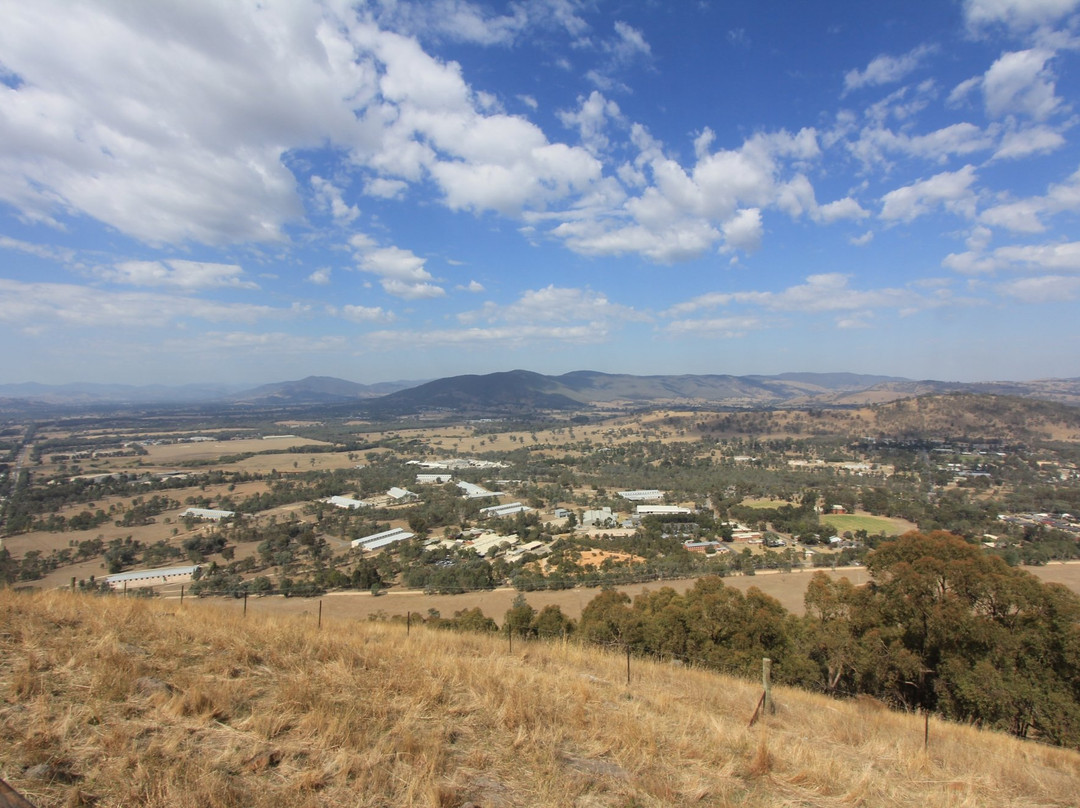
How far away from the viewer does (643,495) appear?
64062 millimetres

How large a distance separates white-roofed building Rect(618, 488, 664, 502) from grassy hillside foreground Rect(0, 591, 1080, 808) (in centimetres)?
5466

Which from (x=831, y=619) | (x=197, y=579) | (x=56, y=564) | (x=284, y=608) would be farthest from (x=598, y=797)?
(x=56, y=564)

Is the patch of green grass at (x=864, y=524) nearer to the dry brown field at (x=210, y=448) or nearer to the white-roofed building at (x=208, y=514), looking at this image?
the white-roofed building at (x=208, y=514)

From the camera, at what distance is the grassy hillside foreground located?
3.66 m

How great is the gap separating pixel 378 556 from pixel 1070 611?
38.5 metres

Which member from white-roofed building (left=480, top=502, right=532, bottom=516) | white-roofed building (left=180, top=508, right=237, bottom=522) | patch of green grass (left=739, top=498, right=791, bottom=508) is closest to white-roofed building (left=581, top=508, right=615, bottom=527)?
white-roofed building (left=480, top=502, right=532, bottom=516)

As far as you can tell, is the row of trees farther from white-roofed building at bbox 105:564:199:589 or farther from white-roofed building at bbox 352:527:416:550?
white-roofed building at bbox 352:527:416:550

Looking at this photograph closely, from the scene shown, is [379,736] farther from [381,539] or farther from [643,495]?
[643,495]

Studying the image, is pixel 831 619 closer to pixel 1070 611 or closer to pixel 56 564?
pixel 1070 611

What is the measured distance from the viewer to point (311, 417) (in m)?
184

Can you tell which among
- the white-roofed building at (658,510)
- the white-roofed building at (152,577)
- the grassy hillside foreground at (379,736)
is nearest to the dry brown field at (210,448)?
the white-roofed building at (152,577)

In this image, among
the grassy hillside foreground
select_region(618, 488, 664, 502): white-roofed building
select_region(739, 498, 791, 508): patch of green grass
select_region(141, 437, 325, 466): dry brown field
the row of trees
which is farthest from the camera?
select_region(141, 437, 325, 466): dry brown field

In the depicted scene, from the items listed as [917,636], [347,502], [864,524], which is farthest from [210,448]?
[917,636]

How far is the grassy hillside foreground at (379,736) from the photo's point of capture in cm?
A: 366
